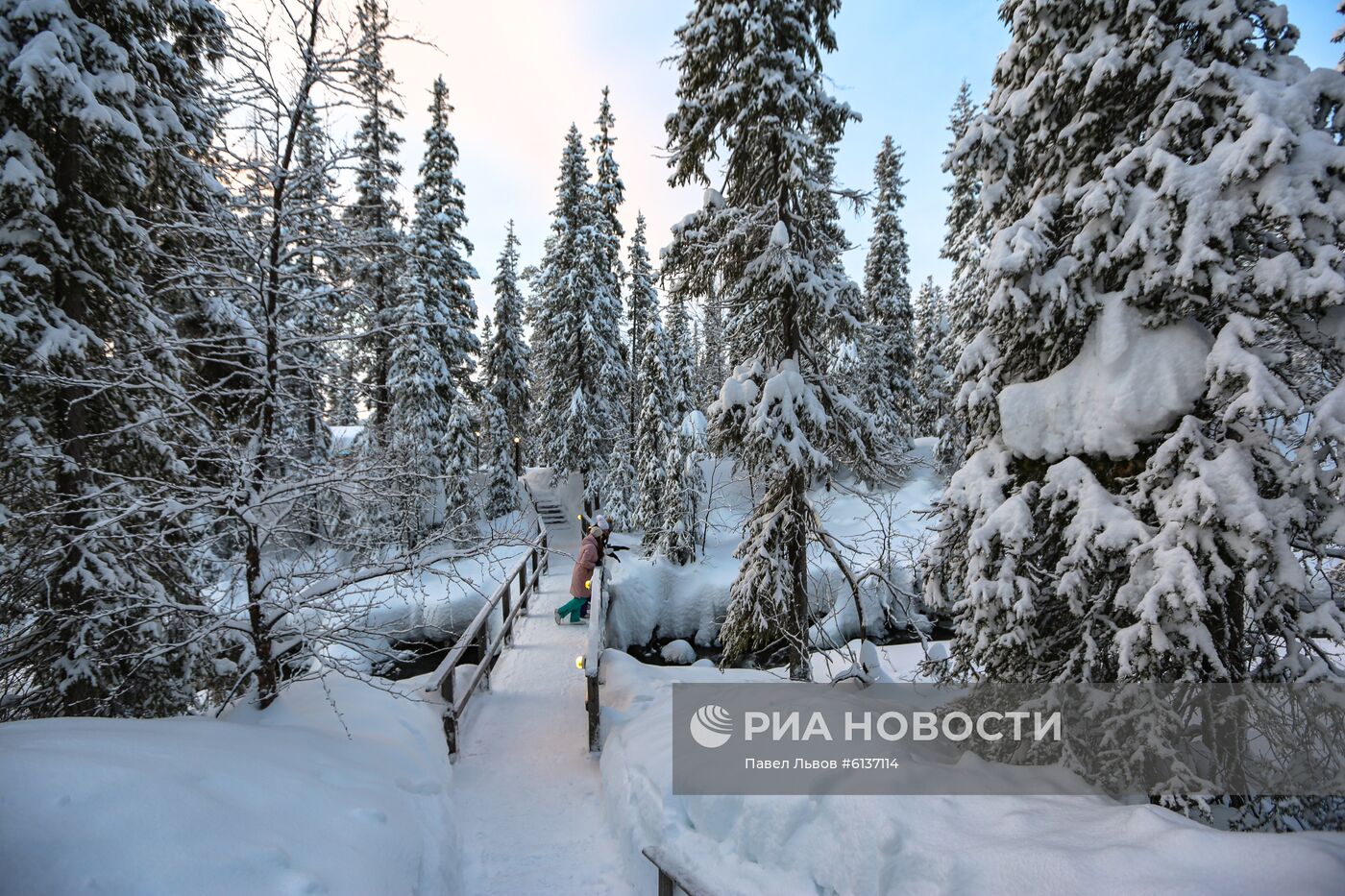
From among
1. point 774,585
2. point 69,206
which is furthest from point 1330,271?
point 69,206

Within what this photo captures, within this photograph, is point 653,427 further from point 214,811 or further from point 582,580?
point 214,811

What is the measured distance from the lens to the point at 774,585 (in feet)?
26.1

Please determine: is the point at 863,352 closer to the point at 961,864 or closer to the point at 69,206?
the point at 961,864

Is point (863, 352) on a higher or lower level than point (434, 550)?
higher

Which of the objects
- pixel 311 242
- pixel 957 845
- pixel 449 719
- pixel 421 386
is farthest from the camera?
pixel 421 386

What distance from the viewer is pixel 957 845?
10.7ft

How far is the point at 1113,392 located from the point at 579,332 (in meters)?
22.1

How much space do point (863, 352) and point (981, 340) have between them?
3666 millimetres

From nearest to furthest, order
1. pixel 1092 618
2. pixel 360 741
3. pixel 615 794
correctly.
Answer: pixel 1092 618
pixel 360 741
pixel 615 794

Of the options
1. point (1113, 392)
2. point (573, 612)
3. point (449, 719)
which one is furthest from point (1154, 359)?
point (573, 612)

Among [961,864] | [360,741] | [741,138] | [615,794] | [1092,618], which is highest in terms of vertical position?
[741,138]

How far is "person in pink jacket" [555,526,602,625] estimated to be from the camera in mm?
10594

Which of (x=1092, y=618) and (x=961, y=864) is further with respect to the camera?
(x=1092, y=618)

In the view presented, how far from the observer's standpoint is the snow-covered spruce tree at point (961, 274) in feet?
17.7
